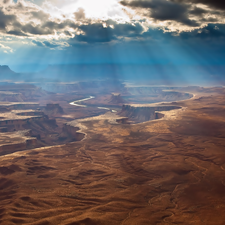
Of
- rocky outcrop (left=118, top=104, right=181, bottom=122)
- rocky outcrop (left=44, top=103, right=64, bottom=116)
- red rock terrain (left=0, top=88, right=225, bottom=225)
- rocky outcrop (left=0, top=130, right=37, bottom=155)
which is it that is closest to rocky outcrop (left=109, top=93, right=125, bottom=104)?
rocky outcrop (left=44, top=103, right=64, bottom=116)

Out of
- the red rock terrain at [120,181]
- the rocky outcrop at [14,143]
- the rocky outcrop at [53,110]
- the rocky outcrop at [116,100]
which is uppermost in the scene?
the red rock terrain at [120,181]

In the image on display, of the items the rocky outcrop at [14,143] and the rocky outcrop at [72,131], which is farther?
the rocky outcrop at [72,131]

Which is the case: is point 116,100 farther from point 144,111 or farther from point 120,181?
point 120,181

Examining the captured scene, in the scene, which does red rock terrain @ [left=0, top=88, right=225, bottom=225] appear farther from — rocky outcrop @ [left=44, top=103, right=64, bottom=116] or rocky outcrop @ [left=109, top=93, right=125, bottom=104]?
rocky outcrop @ [left=109, top=93, right=125, bottom=104]

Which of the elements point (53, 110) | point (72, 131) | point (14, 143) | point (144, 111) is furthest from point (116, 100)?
point (14, 143)

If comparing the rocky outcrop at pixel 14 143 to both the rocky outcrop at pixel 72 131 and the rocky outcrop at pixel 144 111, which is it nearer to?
the rocky outcrop at pixel 72 131

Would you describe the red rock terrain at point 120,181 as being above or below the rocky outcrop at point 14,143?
above

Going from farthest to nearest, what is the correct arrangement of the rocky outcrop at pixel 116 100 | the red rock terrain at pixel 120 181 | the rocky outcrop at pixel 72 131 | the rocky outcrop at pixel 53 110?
the rocky outcrop at pixel 116 100, the rocky outcrop at pixel 53 110, the rocky outcrop at pixel 72 131, the red rock terrain at pixel 120 181

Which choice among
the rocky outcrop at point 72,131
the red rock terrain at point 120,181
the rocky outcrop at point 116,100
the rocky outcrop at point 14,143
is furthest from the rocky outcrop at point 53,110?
the red rock terrain at point 120,181
